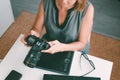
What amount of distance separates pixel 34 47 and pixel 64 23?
1.04 feet

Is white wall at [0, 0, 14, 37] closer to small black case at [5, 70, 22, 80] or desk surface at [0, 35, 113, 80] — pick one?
desk surface at [0, 35, 113, 80]

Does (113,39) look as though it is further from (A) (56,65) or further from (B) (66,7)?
(A) (56,65)

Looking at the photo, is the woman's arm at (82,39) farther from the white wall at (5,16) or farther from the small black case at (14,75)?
the white wall at (5,16)

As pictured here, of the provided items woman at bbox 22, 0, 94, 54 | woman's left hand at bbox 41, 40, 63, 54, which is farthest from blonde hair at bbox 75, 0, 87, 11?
woman's left hand at bbox 41, 40, 63, 54

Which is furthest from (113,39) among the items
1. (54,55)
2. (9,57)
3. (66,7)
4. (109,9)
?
(9,57)

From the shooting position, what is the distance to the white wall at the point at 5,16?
2277 millimetres

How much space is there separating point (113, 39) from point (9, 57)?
1423 millimetres

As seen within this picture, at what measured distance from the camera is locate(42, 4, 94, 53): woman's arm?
1.25 m

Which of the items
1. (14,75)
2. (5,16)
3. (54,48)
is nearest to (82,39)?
(54,48)

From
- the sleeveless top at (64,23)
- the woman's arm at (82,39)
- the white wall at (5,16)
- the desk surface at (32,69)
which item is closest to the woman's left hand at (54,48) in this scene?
the woman's arm at (82,39)

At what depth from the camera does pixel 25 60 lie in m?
1.20

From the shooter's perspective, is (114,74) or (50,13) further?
(114,74)

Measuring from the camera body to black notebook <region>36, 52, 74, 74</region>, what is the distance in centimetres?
4

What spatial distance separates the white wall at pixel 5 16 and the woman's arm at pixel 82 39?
1.21m
